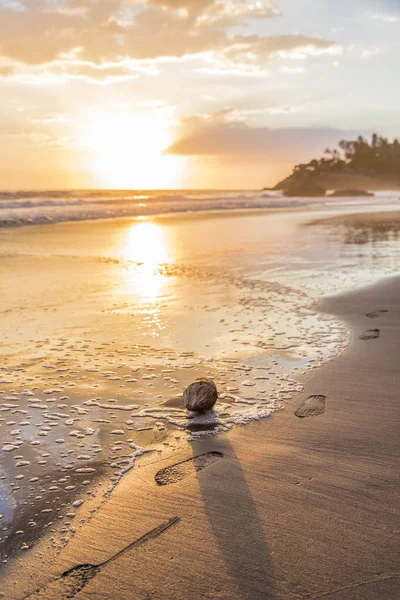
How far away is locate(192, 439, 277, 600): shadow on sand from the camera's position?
2.01 meters

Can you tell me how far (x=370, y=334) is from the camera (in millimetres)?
5371

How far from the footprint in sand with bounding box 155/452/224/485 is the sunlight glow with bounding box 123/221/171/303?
13.6 ft

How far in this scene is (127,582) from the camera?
202 centimetres

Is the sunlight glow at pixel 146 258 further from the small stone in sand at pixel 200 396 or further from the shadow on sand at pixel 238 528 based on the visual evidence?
the shadow on sand at pixel 238 528

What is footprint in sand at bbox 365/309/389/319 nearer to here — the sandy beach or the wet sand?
the sandy beach

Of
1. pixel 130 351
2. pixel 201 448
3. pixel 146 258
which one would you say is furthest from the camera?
pixel 146 258

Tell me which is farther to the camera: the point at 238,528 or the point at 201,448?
the point at 201,448

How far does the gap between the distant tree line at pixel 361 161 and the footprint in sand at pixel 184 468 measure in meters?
100

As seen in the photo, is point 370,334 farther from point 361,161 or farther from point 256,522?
point 361,161

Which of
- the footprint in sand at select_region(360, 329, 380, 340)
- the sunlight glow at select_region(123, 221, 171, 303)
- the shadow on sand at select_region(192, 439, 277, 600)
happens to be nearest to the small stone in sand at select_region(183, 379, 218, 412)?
the shadow on sand at select_region(192, 439, 277, 600)

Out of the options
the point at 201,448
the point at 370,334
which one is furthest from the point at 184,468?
the point at 370,334

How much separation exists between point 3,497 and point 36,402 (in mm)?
1187

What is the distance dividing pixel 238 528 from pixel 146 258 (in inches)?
352

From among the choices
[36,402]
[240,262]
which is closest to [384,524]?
[36,402]
